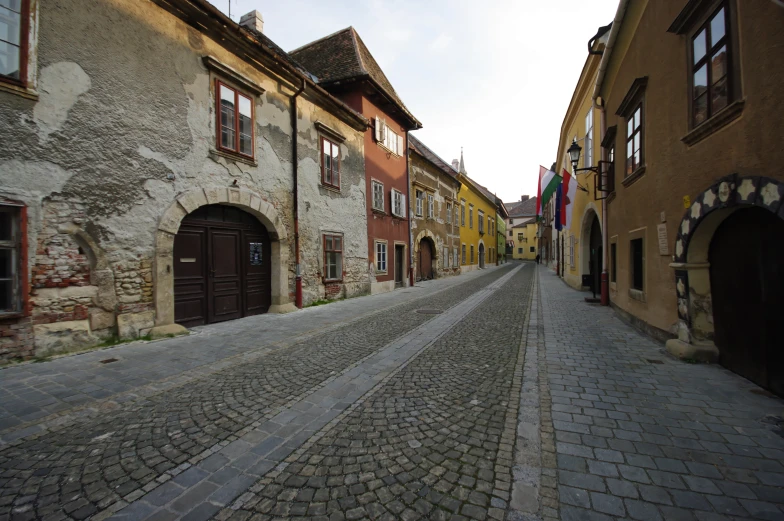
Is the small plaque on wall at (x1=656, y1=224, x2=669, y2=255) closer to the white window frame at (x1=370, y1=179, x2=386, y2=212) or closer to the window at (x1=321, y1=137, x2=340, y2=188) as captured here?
the window at (x1=321, y1=137, x2=340, y2=188)

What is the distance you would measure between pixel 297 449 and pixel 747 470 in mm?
3298

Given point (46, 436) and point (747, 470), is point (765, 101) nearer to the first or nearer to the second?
point (747, 470)

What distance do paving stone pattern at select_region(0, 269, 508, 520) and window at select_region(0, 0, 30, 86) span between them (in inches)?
211

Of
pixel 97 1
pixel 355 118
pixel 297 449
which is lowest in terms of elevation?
pixel 297 449

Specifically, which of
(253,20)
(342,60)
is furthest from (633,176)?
(253,20)

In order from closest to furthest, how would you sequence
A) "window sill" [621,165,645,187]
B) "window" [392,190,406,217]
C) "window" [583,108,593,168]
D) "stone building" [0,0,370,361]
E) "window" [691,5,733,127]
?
"window" [691,5,733,127] → "stone building" [0,0,370,361] → "window sill" [621,165,645,187] → "window" [583,108,593,168] → "window" [392,190,406,217]

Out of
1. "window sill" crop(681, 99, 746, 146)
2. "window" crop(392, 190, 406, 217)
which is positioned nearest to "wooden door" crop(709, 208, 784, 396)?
"window sill" crop(681, 99, 746, 146)

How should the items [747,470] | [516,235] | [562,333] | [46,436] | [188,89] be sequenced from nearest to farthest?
[747,470]
[46,436]
[562,333]
[188,89]
[516,235]

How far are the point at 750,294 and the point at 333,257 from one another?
1039cm

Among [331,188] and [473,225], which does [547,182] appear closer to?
[331,188]

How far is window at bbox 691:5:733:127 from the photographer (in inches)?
159

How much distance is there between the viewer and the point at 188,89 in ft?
24.1

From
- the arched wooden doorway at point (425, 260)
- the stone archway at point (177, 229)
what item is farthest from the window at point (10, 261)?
the arched wooden doorway at point (425, 260)

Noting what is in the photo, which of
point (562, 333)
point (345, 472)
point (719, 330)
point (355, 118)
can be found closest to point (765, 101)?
point (719, 330)
